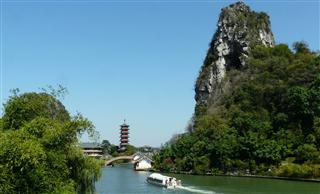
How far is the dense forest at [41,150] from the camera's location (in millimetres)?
15469

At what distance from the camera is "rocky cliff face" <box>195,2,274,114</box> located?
86.0 meters

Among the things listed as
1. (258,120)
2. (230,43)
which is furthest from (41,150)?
(230,43)

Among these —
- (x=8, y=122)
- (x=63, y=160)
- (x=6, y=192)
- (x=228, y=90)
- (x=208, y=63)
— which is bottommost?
(x=6, y=192)

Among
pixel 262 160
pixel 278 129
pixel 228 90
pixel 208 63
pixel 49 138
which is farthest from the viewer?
pixel 208 63

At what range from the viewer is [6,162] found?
51.1ft

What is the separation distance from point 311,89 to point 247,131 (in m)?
9.25

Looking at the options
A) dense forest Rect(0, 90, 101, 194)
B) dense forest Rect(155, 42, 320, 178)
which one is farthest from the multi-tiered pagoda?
dense forest Rect(0, 90, 101, 194)

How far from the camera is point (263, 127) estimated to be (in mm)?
60000

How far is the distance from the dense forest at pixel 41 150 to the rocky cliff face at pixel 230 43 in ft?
211

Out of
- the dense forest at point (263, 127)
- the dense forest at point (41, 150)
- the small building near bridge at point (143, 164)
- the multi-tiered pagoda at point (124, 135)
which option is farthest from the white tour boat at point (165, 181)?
the multi-tiered pagoda at point (124, 135)

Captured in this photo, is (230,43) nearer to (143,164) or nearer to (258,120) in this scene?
(143,164)

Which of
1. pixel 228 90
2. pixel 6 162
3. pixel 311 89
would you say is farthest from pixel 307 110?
pixel 6 162

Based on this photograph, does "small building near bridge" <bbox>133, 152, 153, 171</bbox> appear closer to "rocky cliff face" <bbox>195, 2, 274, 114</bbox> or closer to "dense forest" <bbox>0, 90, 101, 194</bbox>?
"rocky cliff face" <bbox>195, 2, 274, 114</bbox>

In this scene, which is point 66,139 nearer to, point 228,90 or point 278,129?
point 278,129
